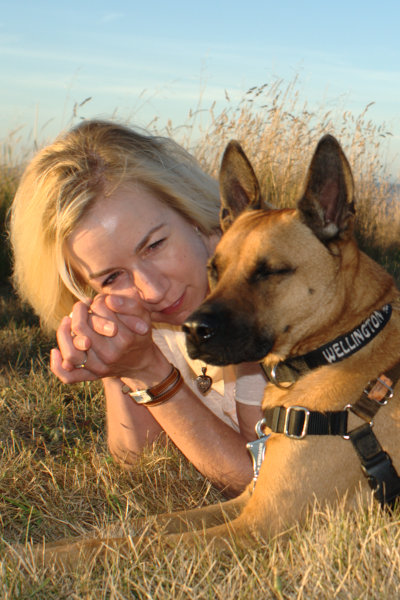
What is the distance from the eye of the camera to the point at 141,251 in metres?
3.40

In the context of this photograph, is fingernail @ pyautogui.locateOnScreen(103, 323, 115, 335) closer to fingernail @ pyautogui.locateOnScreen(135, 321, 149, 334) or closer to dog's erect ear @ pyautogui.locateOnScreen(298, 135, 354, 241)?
fingernail @ pyautogui.locateOnScreen(135, 321, 149, 334)

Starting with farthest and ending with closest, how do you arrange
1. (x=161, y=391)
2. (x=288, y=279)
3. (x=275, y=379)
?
(x=161, y=391) < (x=275, y=379) < (x=288, y=279)

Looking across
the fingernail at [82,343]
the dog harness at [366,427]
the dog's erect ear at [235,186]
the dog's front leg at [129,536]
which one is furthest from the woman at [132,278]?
the dog harness at [366,427]

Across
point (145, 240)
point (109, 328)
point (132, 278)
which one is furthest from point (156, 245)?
point (109, 328)

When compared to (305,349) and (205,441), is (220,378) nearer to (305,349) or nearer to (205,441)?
(205,441)

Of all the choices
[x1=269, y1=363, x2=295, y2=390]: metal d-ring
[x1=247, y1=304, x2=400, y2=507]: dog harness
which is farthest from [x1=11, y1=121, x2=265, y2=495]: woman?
[x1=247, y1=304, x2=400, y2=507]: dog harness

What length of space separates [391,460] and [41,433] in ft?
8.24

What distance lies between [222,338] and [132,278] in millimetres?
955

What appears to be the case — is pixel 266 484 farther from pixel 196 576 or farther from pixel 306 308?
pixel 306 308

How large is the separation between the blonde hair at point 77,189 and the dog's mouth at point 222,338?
3.65 feet

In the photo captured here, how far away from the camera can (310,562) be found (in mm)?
2338

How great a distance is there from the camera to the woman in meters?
3.09

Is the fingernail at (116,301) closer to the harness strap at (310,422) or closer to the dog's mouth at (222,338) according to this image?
the dog's mouth at (222,338)

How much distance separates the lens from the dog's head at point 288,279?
8.87 feet
